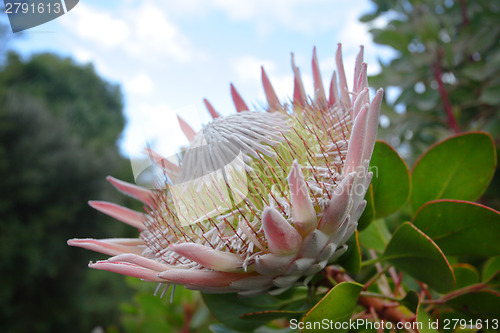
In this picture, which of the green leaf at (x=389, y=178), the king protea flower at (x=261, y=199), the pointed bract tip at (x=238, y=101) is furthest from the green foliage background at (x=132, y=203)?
the pointed bract tip at (x=238, y=101)

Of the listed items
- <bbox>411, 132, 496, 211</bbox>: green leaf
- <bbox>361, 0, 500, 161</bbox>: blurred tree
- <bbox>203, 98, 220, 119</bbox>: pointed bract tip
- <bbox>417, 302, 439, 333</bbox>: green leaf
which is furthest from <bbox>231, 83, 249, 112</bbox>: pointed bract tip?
<bbox>361, 0, 500, 161</bbox>: blurred tree

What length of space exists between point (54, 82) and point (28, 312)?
27.8 ft

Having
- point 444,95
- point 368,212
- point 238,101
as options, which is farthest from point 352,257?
point 444,95

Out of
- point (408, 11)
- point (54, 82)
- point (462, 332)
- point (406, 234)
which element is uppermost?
point (54, 82)

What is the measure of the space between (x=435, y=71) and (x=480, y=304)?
44.6 inches

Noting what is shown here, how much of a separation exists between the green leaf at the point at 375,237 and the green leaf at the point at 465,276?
0.20m

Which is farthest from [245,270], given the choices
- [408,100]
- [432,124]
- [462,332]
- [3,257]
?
[3,257]

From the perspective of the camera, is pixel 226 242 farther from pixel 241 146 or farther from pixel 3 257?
pixel 3 257

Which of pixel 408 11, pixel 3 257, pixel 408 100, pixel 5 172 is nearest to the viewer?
pixel 408 100

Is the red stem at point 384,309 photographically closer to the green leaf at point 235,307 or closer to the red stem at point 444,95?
the green leaf at point 235,307

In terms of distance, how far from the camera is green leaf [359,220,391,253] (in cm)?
81

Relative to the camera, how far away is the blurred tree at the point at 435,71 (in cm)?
143

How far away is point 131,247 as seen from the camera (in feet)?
2.19

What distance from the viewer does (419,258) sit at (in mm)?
624
